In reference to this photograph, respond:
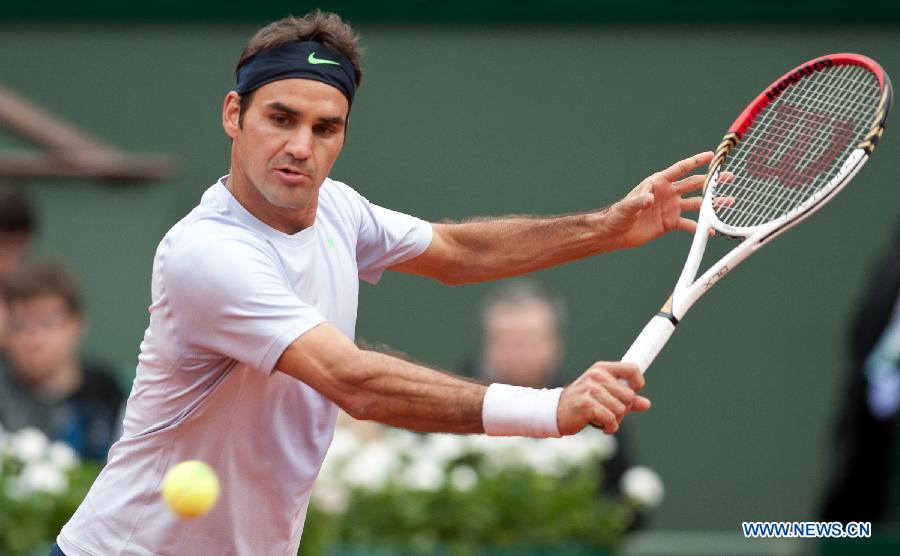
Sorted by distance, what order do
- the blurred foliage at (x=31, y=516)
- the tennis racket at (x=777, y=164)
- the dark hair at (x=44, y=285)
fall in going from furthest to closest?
the dark hair at (x=44, y=285)
the blurred foliage at (x=31, y=516)
the tennis racket at (x=777, y=164)

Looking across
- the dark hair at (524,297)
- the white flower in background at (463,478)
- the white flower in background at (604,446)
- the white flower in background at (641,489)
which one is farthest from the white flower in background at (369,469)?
the dark hair at (524,297)

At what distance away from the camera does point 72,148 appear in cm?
816

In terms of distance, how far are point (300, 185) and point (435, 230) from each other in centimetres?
79

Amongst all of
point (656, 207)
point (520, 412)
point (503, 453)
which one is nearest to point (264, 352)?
point (520, 412)

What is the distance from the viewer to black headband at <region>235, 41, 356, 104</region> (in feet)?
12.9

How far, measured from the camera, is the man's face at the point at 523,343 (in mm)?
7371

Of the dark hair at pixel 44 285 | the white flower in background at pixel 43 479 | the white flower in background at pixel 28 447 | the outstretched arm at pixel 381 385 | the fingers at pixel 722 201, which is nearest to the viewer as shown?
the outstretched arm at pixel 381 385

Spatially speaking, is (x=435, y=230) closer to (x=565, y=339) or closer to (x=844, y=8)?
(x=565, y=339)

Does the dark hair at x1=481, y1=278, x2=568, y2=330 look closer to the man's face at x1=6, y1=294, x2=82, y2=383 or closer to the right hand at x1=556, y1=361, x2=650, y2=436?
the man's face at x1=6, y1=294, x2=82, y2=383

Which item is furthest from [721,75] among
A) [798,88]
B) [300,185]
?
[300,185]

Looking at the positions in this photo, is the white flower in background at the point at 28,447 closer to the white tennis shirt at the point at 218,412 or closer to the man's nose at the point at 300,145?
the white tennis shirt at the point at 218,412

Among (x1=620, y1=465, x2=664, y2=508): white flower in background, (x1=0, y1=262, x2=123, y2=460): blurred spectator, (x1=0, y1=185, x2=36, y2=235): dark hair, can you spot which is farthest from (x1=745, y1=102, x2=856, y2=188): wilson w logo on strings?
(x1=0, y1=185, x2=36, y2=235): dark hair

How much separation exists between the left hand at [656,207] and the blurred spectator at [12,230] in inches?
137

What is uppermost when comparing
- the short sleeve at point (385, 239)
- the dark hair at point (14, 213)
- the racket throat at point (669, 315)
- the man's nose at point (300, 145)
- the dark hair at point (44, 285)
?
the man's nose at point (300, 145)
